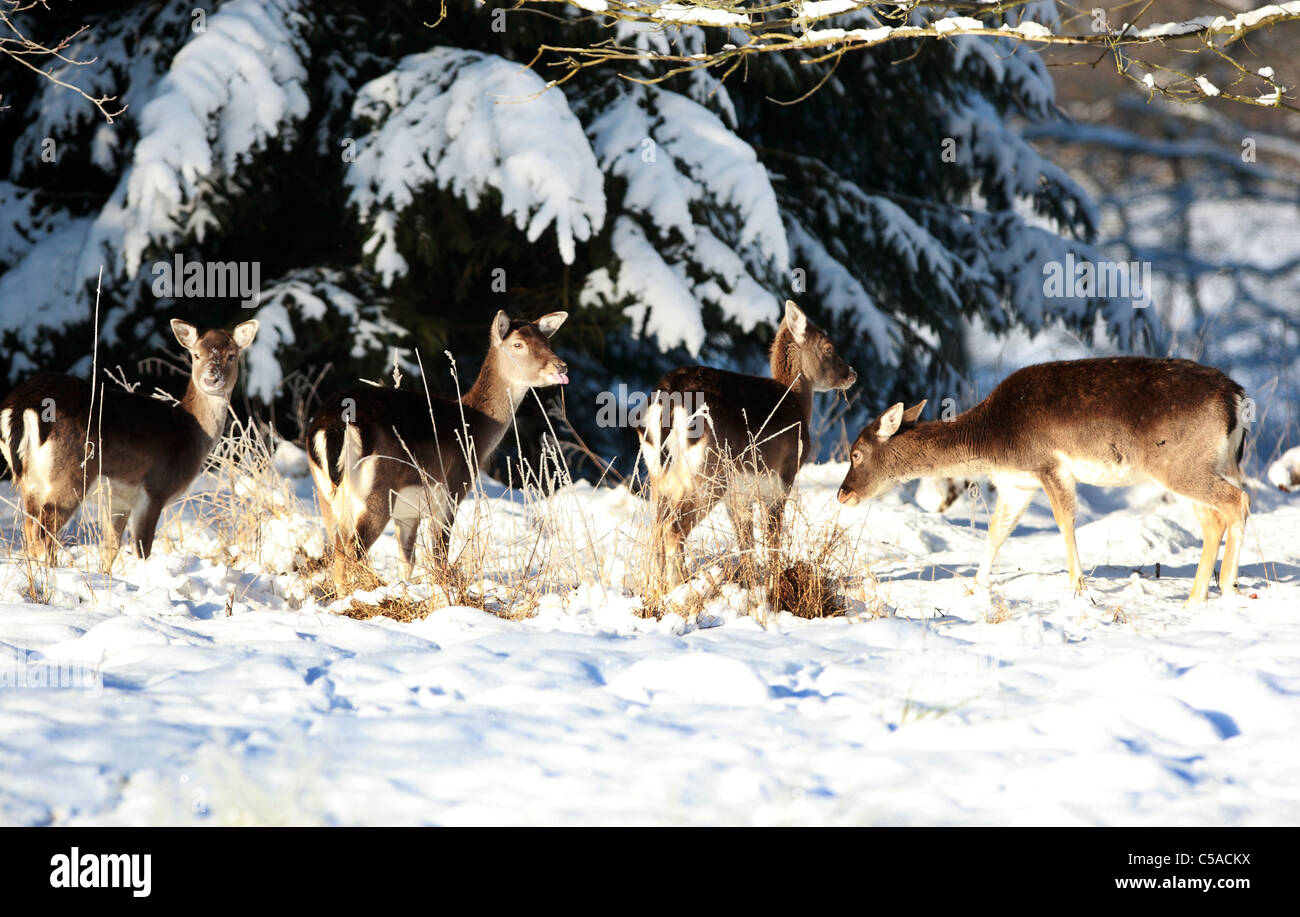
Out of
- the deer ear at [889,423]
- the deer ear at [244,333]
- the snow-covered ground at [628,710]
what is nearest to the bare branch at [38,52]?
the deer ear at [244,333]

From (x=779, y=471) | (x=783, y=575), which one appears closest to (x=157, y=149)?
(x=779, y=471)

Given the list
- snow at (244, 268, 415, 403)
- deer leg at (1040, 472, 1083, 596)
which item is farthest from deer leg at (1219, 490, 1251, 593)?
snow at (244, 268, 415, 403)

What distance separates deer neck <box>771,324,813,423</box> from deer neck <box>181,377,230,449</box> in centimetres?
327

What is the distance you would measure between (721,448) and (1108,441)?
1984mm

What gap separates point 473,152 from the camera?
9148mm

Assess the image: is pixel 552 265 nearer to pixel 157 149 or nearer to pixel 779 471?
pixel 157 149

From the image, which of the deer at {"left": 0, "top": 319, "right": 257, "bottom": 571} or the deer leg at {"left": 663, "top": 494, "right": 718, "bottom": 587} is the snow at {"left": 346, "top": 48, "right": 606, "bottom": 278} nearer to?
the deer at {"left": 0, "top": 319, "right": 257, "bottom": 571}

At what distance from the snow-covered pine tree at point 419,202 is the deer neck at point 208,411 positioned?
1824 mm

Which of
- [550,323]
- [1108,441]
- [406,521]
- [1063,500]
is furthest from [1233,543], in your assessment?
[406,521]

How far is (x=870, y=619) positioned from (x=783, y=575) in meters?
0.47

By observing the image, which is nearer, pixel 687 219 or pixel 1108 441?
pixel 1108 441

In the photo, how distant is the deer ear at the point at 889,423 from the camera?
7508 mm

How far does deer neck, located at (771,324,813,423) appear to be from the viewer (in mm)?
7512

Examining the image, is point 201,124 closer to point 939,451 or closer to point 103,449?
point 103,449
